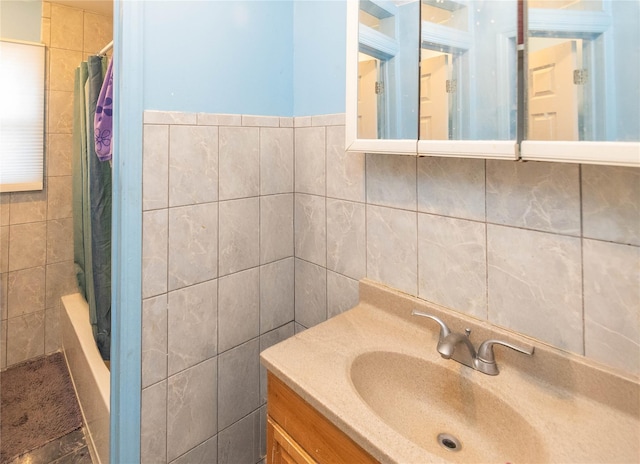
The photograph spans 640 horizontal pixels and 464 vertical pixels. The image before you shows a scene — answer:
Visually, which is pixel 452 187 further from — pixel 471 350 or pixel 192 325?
pixel 192 325

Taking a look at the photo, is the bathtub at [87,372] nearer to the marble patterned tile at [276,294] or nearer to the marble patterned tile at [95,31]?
the marble patterned tile at [276,294]

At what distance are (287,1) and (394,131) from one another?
2.47ft

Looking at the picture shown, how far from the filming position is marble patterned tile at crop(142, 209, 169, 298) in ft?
3.30

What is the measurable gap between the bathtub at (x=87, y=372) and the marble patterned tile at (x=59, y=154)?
2.62ft

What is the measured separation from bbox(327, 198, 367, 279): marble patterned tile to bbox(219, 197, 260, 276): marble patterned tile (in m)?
0.27

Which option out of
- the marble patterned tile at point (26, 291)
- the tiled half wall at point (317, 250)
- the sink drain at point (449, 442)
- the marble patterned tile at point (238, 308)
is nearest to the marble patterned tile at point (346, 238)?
the tiled half wall at point (317, 250)

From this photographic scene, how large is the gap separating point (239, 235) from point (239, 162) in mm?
257

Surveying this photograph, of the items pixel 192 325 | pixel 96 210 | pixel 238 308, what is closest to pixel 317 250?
pixel 238 308

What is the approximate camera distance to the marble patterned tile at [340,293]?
1.23m

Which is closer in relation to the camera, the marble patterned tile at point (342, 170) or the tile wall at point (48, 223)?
the marble patterned tile at point (342, 170)

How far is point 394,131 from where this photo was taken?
3.24ft

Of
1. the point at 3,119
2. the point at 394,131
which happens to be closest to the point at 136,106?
the point at 394,131

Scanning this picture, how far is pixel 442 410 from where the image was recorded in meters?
0.87

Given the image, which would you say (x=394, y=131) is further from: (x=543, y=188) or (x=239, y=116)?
(x=239, y=116)
